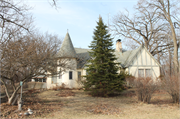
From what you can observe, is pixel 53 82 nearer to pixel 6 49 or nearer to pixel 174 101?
pixel 6 49

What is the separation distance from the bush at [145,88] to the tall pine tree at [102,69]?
3.35m

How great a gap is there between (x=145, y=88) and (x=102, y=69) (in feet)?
16.1

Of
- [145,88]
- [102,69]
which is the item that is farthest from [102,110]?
[102,69]

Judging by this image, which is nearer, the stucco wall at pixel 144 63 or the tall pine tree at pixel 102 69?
the tall pine tree at pixel 102 69

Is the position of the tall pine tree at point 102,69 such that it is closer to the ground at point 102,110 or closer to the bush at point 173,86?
the ground at point 102,110

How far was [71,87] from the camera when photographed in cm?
2000

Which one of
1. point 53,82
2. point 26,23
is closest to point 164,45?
point 53,82

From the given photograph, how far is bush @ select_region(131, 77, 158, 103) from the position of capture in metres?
9.29

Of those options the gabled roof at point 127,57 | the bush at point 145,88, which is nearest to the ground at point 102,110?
the bush at point 145,88

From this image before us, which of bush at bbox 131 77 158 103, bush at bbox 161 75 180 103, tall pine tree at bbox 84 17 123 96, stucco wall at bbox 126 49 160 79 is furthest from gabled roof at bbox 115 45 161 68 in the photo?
bush at bbox 161 75 180 103

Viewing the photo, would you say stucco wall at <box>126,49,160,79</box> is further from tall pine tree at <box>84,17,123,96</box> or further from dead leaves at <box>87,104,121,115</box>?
dead leaves at <box>87,104,121,115</box>

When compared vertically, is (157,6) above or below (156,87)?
above

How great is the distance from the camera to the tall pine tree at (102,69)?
13.3 m

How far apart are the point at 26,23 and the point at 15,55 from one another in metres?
3.15
